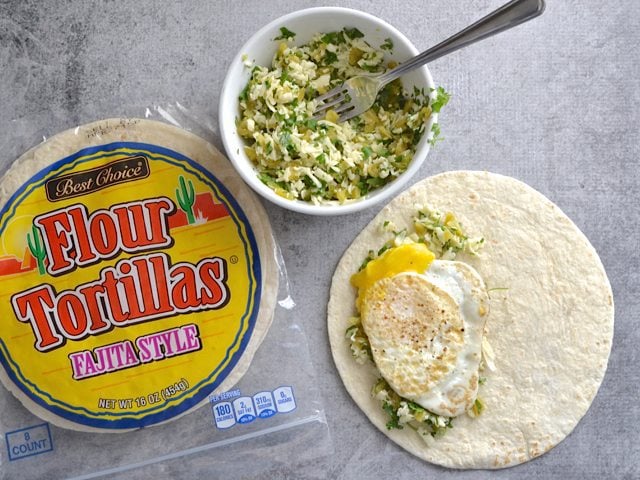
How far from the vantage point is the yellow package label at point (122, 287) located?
2236 millimetres

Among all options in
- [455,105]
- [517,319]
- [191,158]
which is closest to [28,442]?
[191,158]

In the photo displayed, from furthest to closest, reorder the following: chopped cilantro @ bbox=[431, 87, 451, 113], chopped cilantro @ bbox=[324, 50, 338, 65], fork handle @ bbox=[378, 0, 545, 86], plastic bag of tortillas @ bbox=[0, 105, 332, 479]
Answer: plastic bag of tortillas @ bbox=[0, 105, 332, 479] < chopped cilantro @ bbox=[324, 50, 338, 65] < chopped cilantro @ bbox=[431, 87, 451, 113] < fork handle @ bbox=[378, 0, 545, 86]

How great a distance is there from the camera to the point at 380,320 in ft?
7.25

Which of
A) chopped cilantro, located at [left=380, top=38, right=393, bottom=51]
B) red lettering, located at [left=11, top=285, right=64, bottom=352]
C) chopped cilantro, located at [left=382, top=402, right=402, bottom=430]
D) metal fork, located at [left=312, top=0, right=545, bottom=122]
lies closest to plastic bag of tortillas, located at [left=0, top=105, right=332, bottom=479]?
red lettering, located at [left=11, top=285, right=64, bottom=352]

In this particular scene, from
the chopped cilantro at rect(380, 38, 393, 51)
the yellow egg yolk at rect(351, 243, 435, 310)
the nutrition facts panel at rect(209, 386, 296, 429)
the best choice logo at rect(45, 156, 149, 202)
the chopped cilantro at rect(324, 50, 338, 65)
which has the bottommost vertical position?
the nutrition facts panel at rect(209, 386, 296, 429)

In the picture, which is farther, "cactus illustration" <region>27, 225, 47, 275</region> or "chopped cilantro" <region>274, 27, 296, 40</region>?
"cactus illustration" <region>27, 225, 47, 275</region>

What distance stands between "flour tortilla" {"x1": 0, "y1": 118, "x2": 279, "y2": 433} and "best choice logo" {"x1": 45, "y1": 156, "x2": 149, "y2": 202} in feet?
0.27

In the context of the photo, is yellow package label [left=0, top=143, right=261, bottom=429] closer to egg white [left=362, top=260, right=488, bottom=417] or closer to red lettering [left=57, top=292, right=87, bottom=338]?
red lettering [left=57, top=292, right=87, bottom=338]

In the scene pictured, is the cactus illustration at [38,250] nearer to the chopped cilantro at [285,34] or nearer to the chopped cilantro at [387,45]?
the chopped cilantro at [285,34]

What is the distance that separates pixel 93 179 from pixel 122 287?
401 mm

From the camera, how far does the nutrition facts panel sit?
7.39ft

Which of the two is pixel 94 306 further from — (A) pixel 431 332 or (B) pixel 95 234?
(A) pixel 431 332

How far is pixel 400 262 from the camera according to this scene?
221cm

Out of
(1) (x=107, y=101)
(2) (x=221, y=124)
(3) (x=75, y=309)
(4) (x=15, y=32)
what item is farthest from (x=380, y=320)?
(4) (x=15, y=32)
